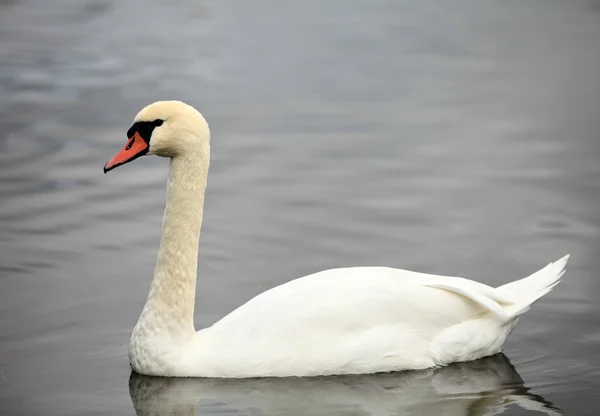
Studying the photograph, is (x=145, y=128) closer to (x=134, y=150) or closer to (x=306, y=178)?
(x=134, y=150)

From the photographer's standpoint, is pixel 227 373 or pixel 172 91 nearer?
pixel 227 373

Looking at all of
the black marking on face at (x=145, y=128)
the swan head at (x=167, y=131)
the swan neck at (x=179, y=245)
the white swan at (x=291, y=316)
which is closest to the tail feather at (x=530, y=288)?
the white swan at (x=291, y=316)

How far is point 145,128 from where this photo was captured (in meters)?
7.93

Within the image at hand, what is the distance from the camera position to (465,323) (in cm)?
804

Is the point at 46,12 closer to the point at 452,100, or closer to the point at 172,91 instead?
the point at 172,91

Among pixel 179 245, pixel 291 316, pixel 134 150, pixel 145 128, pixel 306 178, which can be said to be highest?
pixel 145 128

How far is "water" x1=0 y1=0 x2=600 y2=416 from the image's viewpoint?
25.7ft

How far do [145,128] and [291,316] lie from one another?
1430 millimetres

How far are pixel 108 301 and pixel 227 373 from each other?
177cm

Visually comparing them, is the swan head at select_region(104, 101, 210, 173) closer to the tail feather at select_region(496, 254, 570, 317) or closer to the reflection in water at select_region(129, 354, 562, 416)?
the reflection in water at select_region(129, 354, 562, 416)

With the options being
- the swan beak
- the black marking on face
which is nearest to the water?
the swan beak

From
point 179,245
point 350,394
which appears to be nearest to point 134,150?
point 179,245

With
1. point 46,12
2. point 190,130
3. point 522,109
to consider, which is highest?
point 190,130

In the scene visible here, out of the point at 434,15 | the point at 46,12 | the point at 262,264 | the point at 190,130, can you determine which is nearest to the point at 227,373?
the point at 190,130
